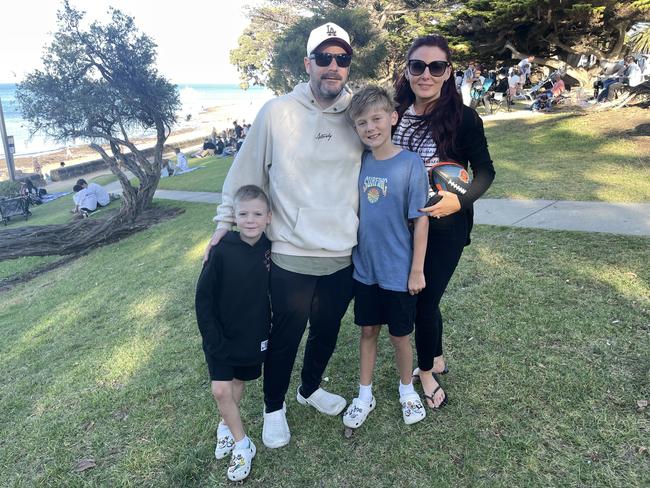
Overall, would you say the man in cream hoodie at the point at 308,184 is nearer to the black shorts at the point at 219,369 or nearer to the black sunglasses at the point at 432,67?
the black shorts at the point at 219,369

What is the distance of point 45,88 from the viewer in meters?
9.94

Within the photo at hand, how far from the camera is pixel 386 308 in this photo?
7.95ft

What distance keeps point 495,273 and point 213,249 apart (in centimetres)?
296

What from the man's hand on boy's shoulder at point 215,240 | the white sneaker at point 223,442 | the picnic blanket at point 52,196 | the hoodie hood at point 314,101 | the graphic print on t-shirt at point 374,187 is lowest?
the picnic blanket at point 52,196

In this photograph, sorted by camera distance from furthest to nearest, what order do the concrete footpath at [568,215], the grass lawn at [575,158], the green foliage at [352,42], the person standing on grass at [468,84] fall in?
the green foliage at [352,42], the person standing on grass at [468,84], the grass lawn at [575,158], the concrete footpath at [568,215]

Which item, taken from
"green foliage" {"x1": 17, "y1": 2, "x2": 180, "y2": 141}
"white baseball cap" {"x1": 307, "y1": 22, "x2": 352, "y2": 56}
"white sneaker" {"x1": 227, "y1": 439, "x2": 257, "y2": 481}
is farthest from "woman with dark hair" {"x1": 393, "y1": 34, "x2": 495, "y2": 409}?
"green foliage" {"x1": 17, "y1": 2, "x2": 180, "y2": 141}

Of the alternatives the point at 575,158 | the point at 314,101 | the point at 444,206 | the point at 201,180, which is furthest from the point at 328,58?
the point at 201,180

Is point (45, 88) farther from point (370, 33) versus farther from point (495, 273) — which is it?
point (370, 33)

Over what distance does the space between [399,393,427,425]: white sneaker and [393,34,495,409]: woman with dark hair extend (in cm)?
52

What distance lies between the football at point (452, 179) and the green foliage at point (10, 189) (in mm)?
15746

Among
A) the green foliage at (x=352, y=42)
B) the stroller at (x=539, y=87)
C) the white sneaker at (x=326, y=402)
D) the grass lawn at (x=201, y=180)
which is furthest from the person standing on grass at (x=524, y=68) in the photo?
the white sneaker at (x=326, y=402)

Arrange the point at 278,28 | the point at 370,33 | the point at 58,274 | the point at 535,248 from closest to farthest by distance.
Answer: the point at 535,248 → the point at 58,274 → the point at 370,33 → the point at 278,28

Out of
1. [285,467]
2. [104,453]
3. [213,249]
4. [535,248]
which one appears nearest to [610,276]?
[535,248]

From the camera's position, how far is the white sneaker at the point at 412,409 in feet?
8.42
